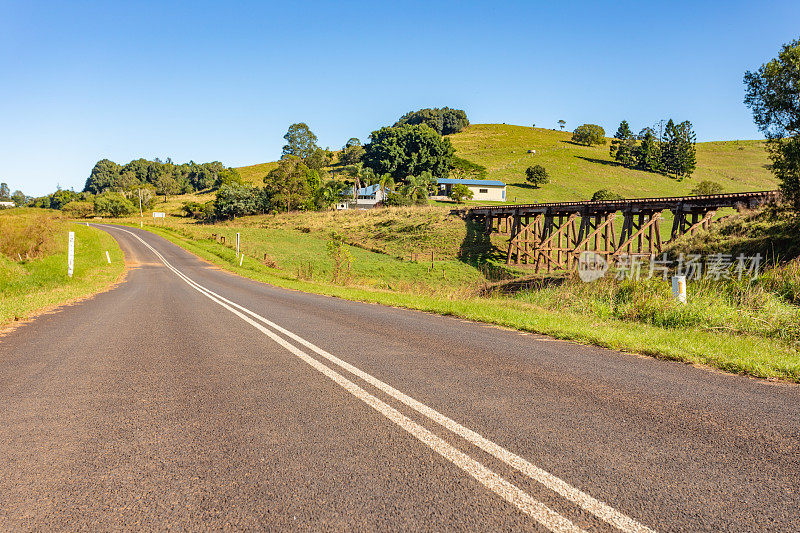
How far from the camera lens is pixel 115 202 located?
8988 centimetres

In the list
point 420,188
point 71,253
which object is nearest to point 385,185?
point 420,188

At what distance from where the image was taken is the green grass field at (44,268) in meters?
11.6

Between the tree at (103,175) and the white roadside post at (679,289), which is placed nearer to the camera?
the white roadside post at (679,289)

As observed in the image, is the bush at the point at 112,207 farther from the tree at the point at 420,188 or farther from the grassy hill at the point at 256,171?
the tree at the point at 420,188

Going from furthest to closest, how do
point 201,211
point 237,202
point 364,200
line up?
1. point 201,211
2. point 364,200
3. point 237,202

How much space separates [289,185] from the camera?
7412 centimetres

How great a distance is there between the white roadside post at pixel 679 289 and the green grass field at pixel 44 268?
1313 centimetres

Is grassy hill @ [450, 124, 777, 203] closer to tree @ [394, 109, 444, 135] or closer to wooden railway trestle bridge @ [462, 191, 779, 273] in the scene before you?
tree @ [394, 109, 444, 135]

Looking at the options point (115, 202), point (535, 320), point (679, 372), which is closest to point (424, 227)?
point (535, 320)

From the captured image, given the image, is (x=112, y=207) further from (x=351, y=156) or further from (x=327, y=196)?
(x=351, y=156)

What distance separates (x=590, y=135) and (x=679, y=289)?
14079cm

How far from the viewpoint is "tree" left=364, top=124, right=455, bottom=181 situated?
3622 inches

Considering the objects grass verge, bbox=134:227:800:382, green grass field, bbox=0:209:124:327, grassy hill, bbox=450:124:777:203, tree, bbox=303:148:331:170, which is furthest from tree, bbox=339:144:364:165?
grass verge, bbox=134:227:800:382

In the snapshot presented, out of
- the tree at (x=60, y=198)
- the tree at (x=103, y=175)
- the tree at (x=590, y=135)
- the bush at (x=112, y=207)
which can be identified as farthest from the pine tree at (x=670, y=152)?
the tree at (x=103, y=175)
